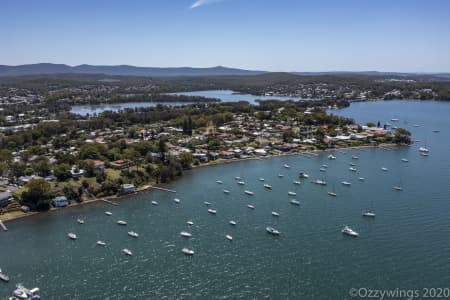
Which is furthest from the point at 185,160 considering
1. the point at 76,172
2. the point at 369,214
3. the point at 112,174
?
the point at 369,214

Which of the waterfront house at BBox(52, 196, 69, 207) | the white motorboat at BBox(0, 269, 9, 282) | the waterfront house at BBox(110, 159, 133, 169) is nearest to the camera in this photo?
the white motorboat at BBox(0, 269, 9, 282)

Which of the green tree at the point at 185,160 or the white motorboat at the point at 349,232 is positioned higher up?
the green tree at the point at 185,160

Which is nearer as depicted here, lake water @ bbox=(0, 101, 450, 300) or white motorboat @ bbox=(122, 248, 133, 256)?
lake water @ bbox=(0, 101, 450, 300)

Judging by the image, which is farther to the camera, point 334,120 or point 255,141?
point 334,120

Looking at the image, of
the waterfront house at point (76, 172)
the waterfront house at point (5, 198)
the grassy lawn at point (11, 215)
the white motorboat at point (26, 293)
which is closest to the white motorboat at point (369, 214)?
the white motorboat at point (26, 293)

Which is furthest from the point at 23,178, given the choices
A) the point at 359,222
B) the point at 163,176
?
the point at 359,222

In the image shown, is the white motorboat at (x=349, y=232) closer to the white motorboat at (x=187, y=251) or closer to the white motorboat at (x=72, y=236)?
the white motorboat at (x=187, y=251)

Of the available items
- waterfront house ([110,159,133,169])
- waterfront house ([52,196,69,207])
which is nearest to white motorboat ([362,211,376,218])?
waterfront house ([52,196,69,207])

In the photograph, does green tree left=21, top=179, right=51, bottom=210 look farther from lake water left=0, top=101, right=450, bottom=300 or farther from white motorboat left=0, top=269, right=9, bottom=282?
white motorboat left=0, top=269, right=9, bottom=282

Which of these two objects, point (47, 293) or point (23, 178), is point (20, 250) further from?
point (23, 178)
